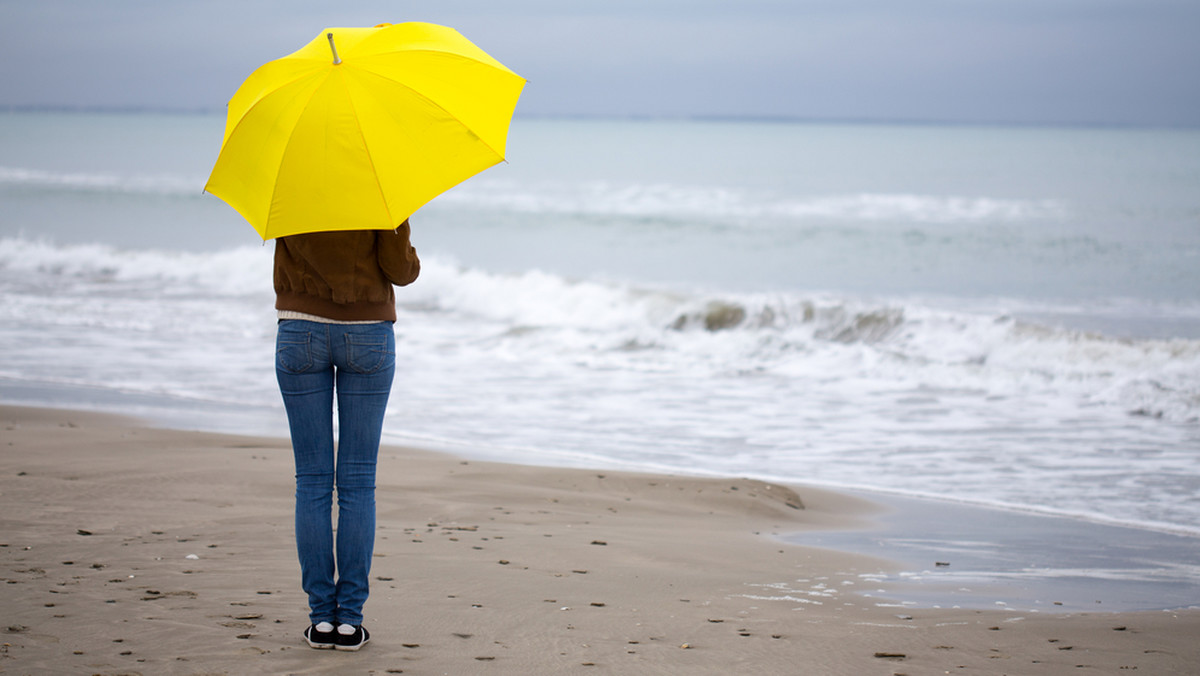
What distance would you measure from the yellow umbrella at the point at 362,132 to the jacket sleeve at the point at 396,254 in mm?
125

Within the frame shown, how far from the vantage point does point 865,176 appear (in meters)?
52.2

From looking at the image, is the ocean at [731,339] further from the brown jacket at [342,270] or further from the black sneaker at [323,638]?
the brown jacket at [342,270]

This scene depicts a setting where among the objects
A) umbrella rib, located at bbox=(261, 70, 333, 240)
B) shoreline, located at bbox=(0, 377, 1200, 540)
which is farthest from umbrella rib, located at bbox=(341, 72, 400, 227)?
shoreline, located at bbox=(0, 377, 1200, 540)

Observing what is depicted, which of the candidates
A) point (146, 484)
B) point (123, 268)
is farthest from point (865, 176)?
point (146, 484)

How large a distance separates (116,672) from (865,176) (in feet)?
172

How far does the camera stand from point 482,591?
4086 millimetres

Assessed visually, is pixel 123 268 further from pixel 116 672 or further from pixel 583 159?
pixel 583 159

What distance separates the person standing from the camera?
305 cm

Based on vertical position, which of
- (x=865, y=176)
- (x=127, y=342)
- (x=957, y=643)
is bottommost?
(x=957, y=643)

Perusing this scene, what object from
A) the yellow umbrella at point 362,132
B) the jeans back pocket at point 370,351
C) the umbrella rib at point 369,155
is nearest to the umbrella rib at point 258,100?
the yellow umbrella at point 362,132

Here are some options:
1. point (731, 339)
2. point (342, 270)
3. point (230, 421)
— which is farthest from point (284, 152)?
point (731, 339)

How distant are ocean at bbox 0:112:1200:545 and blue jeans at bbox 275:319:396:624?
432 cm

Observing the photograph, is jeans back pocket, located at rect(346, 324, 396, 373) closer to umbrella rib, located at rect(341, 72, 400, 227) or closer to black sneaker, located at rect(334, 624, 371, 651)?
A: umbrella rib, located at rect(341, 72, 400, 227)

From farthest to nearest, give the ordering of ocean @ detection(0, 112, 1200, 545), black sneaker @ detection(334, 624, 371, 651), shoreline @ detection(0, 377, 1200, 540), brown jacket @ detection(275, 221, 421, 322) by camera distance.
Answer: ocean @ detection(0, 112, 1200, 545) < shoreline @ detection(0, 377, 1200, 540) < black sneaker @ detection(334, 624, 371, 651) < brown jacket @ detection(275, 221, 421, 322)
